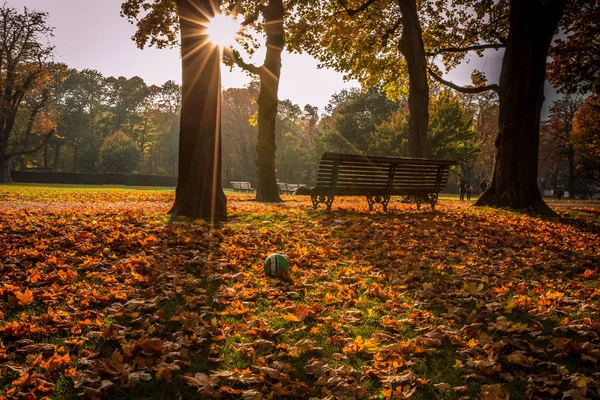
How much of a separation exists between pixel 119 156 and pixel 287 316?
50.1 meters

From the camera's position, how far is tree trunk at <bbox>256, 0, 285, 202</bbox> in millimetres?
14977

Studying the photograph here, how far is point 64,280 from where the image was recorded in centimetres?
435

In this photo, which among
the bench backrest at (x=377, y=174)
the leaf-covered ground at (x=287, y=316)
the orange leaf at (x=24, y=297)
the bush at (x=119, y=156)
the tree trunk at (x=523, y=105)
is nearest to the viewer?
the leaf-covered ground at (x=287, y=316)

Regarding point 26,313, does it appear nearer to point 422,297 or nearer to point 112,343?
point 112,343

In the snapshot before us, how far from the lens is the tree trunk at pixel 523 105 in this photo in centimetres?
1144

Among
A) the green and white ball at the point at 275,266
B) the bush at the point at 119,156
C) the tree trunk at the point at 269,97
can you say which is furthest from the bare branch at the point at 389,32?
the bush at the point at 119,156

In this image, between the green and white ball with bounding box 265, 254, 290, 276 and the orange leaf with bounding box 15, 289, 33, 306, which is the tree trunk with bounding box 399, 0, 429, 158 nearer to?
the green and white ball with bounding box 265, 254, 290, 276

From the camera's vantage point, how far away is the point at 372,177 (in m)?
10.1

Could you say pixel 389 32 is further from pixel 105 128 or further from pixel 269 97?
pixel 105 128

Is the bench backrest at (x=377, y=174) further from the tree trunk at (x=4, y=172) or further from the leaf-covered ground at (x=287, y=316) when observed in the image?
the tree trunk at (x=4, y=172)

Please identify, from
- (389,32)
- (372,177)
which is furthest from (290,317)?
(389,32)

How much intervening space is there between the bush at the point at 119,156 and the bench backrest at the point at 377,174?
147 ft

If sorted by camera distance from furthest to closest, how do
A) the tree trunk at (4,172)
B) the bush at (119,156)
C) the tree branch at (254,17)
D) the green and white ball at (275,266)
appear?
the bush at (119,156)
the tree trunk at (4,172)
the tree branch at (254,17)
the green and white ball at (275,266)

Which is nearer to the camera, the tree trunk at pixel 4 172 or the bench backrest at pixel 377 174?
the bench backrest at pixel 377 174
